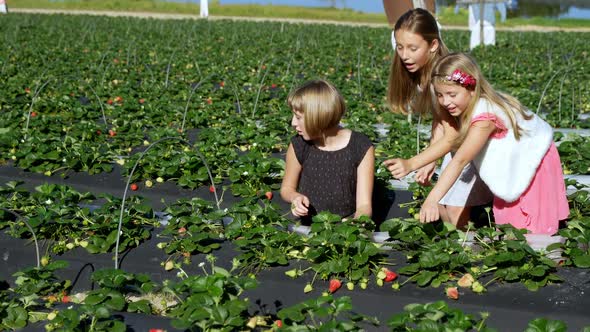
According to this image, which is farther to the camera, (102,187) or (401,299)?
(102,187)

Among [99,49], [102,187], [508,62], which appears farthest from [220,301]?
[99,49]

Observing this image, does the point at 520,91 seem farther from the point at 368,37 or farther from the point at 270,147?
the point at 368,37

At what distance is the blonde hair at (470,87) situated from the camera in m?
3.12

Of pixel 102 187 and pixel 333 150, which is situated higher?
pixel 333 150

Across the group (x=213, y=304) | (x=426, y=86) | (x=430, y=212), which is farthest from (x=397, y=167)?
(x=213, y=304)

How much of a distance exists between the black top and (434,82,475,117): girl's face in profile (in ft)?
1.38

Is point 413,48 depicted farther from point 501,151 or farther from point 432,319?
point 432,319

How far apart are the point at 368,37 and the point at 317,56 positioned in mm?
4417

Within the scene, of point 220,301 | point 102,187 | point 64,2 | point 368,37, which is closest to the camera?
point 220,301

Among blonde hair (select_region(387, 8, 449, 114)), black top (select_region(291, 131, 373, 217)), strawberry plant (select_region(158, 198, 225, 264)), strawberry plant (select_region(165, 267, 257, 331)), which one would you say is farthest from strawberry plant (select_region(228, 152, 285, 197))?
strawberry plant (select_region(165, 267, 257, 331))

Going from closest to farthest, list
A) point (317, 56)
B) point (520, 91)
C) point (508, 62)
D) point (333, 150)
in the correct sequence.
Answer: point (333, 150)
point (520, 91)
point (508, 62)
point (317, 56)

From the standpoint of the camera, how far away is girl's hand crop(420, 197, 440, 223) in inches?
122

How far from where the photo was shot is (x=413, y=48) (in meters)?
3.67

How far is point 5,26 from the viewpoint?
1639 cm
